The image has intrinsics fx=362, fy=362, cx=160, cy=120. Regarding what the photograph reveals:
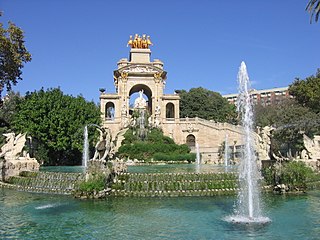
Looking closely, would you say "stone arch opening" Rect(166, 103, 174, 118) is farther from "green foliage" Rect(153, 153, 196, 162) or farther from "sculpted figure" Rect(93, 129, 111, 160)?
"sculpted figure" Rect(93, 129, 111, 160)

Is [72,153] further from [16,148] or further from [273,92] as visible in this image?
[273,92]

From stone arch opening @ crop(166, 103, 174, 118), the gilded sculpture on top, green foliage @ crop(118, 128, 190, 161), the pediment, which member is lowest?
green foliage @ crop(118, 128, 190, 161)

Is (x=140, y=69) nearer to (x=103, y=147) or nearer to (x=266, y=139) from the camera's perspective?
(x=266, y=139)

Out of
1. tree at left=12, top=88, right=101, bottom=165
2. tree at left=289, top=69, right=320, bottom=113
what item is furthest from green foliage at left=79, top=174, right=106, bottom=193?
tree at left=289, top=69, right=320, bottom=113

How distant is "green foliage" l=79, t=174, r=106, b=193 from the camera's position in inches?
562

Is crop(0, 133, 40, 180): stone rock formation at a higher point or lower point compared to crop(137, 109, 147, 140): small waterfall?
lower

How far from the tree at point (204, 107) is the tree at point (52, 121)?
3096 cm

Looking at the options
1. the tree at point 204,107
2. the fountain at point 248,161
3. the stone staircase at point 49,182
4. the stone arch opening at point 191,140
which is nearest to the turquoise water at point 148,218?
the fountain at point 248,161

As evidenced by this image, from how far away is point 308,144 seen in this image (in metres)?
22.4

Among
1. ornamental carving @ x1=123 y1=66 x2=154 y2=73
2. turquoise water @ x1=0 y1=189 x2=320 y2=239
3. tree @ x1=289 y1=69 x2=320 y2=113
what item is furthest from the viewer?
ornamental carving @ x1=123 y1=66 x2=154 y2=73

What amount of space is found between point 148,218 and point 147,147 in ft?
93.6

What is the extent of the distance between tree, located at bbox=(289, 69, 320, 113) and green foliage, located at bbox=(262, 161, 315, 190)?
2151cm

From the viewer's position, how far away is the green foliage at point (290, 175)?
15.7 m

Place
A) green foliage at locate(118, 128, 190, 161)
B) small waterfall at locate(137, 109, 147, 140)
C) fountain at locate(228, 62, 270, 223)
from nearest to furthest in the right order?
fountain at locate(228, 62, 270, 223) < green foliage at locate(118, 128, 190, 161) < small waterfall at locate(137, 109, 147, 140)
